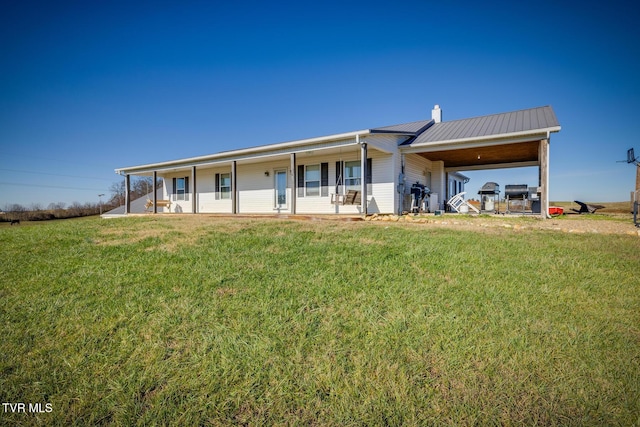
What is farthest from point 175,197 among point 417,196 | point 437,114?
point 437,114

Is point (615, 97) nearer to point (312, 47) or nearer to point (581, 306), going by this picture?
point (312, 47)

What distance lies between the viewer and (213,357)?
7.50ft

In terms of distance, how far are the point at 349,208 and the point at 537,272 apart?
805cm

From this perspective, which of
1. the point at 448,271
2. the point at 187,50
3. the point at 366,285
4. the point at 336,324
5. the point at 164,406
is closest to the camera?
the point at 164,406

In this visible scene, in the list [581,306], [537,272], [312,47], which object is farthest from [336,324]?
[312,47]

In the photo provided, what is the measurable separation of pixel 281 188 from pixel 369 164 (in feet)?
14.9

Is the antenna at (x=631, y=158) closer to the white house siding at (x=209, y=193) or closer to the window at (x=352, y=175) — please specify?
the window at (x=352, y=175)

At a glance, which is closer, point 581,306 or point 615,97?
point 581,306

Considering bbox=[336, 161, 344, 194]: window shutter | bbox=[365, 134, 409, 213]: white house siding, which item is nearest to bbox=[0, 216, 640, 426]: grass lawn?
bbox=[365, 134, 409, 213]: white house siding

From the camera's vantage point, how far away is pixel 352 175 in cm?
1187

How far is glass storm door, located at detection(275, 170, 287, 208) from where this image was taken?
13.8m

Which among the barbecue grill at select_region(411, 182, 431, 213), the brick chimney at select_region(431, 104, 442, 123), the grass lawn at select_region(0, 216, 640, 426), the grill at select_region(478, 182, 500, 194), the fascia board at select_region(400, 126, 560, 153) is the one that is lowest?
the grass lawn at select_region(0, 216, 640, 426)

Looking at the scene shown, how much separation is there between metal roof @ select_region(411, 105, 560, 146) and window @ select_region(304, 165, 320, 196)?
414cm

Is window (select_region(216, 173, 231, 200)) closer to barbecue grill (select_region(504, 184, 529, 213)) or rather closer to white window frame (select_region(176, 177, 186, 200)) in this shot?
white window frame (select_region(176, 177, 186, 200))
